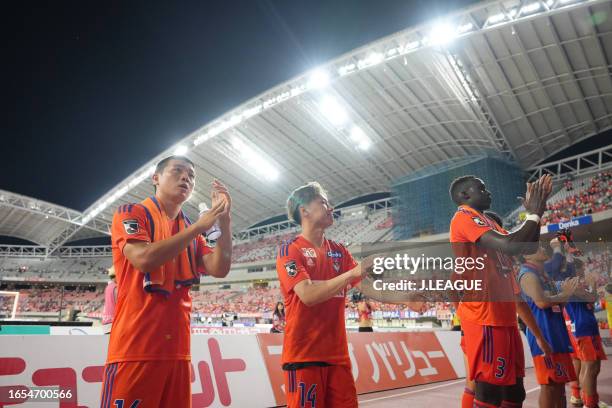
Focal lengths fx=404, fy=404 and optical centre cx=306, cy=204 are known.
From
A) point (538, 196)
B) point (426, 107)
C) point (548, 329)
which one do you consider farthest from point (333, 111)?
point (538, 196)

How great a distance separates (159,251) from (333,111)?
25.6 m

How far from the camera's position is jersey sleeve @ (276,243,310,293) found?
253cm

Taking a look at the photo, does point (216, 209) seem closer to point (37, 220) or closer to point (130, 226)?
point (130, 226)

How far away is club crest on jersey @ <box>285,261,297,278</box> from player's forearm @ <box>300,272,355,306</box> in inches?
6.9

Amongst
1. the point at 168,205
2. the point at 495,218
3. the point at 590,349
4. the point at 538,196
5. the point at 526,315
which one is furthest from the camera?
the point at 590,349

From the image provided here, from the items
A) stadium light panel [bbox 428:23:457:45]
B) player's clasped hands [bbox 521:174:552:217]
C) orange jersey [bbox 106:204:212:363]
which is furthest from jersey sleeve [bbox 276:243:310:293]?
stadium light panel [bbox 428:23:457:45]

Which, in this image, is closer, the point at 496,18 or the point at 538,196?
the point at 538,196

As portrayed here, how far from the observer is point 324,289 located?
2.29m

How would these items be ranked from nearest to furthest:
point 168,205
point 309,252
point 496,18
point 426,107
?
point 168,205, point 309,252, point 496,18, point 426,107

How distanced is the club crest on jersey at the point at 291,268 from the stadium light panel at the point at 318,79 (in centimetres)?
2234

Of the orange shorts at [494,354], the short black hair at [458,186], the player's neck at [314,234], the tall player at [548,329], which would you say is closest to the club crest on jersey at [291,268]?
the player's neck at [314,234]

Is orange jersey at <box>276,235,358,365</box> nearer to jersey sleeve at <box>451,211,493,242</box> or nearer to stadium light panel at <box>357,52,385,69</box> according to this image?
jersey sleeve at <box>451,211,493,242</box>

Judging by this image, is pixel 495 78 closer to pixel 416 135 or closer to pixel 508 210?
pixel 416 135

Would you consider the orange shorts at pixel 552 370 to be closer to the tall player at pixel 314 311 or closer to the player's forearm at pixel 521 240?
the player's forearm at pixel 521 240
